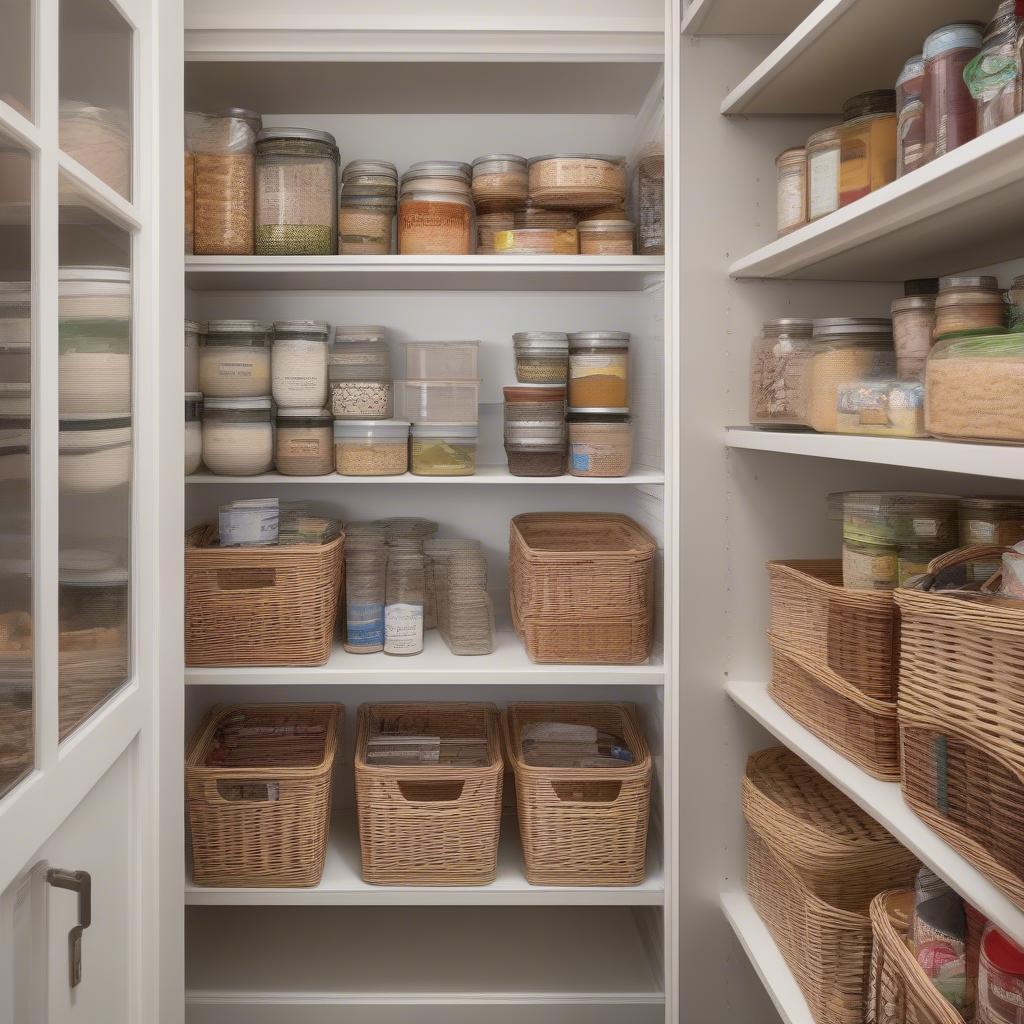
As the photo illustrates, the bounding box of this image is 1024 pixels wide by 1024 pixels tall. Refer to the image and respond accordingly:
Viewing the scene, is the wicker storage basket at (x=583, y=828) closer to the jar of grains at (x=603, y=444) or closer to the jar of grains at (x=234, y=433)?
the jar of grains at (x=603, y=444)

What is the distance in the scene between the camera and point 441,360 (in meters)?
2.14

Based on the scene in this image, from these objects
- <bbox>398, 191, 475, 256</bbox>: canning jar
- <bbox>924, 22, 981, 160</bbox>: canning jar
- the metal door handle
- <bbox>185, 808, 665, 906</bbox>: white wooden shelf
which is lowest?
<bbox>185, 808, 665, 906</bbox>: white wooden shelf

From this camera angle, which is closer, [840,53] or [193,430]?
[840,53]


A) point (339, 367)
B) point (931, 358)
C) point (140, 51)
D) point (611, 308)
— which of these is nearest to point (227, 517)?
point (339, 367)

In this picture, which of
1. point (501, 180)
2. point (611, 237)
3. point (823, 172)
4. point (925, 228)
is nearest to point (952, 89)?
point (925, 228)

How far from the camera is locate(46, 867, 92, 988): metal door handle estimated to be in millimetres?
1129

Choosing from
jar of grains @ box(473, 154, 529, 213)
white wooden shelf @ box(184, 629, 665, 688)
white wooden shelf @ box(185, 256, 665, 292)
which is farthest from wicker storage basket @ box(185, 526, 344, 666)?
jar of grains @ box(473, 154, 529, 213)

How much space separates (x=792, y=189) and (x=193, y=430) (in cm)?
124

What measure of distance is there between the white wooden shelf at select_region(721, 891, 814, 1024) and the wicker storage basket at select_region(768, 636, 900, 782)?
1.36 feet

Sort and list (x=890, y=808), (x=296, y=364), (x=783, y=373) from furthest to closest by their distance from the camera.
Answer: (x=296, y=364), (x=783, y=373), (x=890, y=808)

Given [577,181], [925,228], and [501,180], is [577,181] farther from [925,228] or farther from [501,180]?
[925,228]

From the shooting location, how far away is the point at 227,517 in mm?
2059

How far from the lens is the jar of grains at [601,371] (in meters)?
2.13

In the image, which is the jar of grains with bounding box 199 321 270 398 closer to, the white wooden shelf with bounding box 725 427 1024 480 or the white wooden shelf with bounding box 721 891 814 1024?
the white wooden shelf with bounding box 725 427 1024 480
